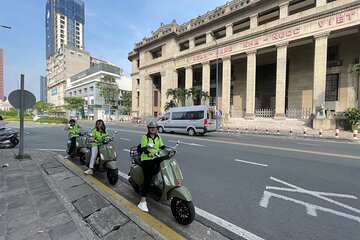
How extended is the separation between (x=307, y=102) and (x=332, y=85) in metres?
3.33

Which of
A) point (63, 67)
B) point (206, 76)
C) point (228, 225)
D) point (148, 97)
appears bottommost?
point (228, 225)

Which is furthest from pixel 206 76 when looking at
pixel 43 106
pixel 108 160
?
pixel 43 106

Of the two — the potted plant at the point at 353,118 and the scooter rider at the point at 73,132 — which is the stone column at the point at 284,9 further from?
the scooter rider at the point at 73,132

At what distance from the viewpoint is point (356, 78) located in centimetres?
2155

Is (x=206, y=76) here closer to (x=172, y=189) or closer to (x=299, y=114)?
(x=299, y=114)

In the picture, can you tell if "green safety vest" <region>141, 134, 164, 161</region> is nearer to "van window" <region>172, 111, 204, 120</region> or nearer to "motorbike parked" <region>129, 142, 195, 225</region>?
"motorbike parked" <region>129, 142, 195, 225</region>

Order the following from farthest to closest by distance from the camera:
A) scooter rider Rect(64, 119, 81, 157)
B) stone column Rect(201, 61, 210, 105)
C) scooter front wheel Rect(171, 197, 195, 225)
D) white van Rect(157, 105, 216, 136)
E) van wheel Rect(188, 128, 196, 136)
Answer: stone column Rect(201, 61, 210, 105)
van wheel Rect(188, 128, 196, 136)
white van Rect(157, 105, 216, 136)
scooter rider Rect(64, 119, 81, 157)
scooter front wheel Rect(171, 197, 195, 225)

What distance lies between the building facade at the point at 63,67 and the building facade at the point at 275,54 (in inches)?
2336

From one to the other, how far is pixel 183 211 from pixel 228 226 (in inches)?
27.2

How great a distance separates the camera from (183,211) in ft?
9.10

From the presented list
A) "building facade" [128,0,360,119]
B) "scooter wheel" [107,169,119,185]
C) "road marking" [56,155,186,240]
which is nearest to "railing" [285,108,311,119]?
"building facade" [128,0,360,119]

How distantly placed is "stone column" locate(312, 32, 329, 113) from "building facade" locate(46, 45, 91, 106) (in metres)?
85.3

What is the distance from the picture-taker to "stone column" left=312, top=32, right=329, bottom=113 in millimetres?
20141

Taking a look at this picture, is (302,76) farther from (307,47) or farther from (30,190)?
(30,190)
